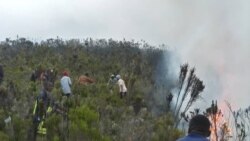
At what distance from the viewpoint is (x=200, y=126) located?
679 centimetres

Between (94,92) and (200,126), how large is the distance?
25.2 meters

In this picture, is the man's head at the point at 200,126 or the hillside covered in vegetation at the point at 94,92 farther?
the hillside covered in vegetation at the point at 94,92

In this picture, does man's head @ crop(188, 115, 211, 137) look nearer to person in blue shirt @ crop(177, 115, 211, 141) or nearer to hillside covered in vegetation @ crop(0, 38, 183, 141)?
person in blue shirt @ crop(177, 115, 211, 141)

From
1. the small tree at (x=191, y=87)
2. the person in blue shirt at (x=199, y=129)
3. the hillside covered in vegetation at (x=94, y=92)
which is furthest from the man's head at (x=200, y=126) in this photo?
the small tree at (x=191, y=87)

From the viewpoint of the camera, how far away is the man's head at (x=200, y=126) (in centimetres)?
677

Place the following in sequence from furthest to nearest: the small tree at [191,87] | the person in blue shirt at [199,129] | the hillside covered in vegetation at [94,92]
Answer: the small tree at [191,87] → the hillside covered in vegetation at [94,92] → the person in blue shirt at [199,129]

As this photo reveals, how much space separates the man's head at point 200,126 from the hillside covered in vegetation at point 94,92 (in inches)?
446

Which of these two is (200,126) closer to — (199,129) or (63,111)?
(199,129)

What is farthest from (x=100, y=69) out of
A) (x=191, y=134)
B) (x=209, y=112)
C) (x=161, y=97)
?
(x=191, y=134)

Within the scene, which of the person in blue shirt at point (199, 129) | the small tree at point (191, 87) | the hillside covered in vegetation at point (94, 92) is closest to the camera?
the person in blue shirt at point (199, 129)

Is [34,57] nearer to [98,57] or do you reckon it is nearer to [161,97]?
[98,57]

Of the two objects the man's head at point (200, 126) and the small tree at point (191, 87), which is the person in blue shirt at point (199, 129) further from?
the small tree at point (191, 87)

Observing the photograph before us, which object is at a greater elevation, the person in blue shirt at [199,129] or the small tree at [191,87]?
the small tree at [191,87]

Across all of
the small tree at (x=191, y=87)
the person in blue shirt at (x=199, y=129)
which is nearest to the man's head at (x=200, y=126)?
the person in blue shirt at (x=199, y=129)
